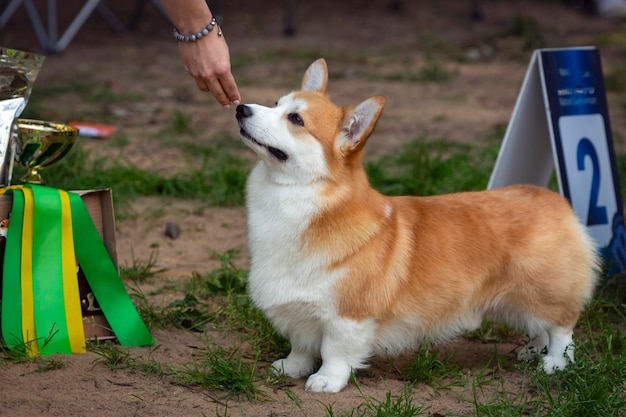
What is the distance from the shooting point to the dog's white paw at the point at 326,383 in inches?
118

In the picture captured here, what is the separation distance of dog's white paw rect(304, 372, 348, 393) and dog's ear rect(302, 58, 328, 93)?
104cm

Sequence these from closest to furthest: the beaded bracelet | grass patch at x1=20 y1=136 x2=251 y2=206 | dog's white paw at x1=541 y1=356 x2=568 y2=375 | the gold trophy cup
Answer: the beaded bracelet, dog's white paw at x1=541 y1=356 x2=568 y2=375, the gold trophy cup, grass patch at x1=20 y1=136 x2=251 y2=206

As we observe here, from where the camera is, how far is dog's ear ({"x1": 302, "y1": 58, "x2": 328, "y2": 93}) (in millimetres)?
3244

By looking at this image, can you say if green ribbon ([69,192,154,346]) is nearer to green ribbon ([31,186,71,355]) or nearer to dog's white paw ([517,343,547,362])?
green ribbon ([31,186,71,355])

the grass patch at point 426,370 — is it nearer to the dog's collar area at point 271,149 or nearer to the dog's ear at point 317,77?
the dog's collar area at point 271,149

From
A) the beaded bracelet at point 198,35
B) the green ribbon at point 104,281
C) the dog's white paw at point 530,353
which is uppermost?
the beaded bracelet at point 198,35

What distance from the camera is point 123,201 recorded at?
481cm

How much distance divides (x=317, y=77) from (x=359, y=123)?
43 centimetres

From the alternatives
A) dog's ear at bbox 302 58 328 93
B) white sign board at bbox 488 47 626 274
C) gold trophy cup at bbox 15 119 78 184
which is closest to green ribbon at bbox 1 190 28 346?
gold trophy cup at bbox 15 119 78 184

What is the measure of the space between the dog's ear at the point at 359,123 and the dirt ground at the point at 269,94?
858 millimetres

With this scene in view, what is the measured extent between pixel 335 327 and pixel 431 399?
0.42 m

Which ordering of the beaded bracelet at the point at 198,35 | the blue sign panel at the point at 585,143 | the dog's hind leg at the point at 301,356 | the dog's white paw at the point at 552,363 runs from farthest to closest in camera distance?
the blue sign panel at the point at 585,143
the dog's white paw at the point at 552,363
the dog's hind leg at the point at 301,356
the beaded bracelet at the point at 198,35

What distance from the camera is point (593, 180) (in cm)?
400

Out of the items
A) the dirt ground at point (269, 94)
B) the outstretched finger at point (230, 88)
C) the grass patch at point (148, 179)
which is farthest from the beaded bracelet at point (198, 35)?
the grass patch at point (148, 179)
